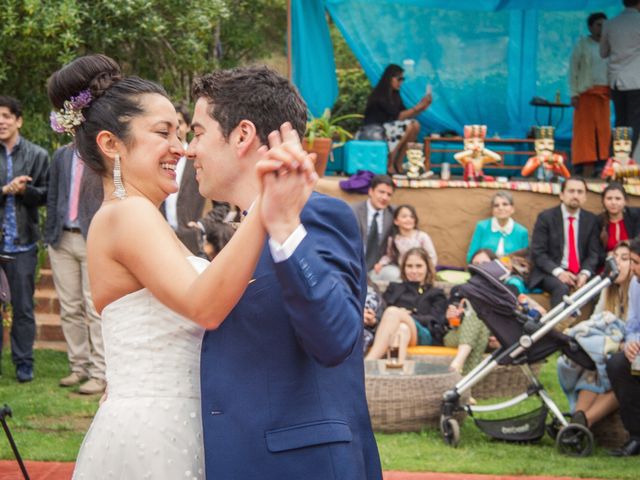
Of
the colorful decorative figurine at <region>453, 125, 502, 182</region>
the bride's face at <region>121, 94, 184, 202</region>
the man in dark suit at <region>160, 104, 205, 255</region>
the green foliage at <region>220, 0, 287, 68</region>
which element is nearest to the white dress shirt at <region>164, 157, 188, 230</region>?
the man in dark suit at <region>160, 104, 205, 255</region>

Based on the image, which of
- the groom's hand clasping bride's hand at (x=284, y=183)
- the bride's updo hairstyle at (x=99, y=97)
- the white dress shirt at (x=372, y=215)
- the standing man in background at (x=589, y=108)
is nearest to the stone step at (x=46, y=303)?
the white dress shirt at (x=372, y=215)

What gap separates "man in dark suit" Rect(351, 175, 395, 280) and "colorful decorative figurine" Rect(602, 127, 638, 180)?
7.97 feet

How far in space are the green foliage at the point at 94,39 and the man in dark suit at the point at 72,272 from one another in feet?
9.13

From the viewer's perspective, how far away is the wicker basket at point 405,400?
7.15 meters

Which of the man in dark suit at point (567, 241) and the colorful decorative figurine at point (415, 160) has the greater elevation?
the colorful decorative figurine at point (415, 160)

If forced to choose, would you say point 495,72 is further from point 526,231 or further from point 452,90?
point 526,231

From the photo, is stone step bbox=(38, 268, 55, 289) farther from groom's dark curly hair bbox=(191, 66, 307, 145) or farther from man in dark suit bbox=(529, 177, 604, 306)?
groom's dark curly hair bbox=(191, 66, 307, 145)

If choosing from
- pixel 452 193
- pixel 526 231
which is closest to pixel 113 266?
pixel 526 231

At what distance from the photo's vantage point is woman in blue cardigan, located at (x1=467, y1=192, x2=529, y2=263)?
34.9 ft

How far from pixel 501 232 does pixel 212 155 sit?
8474 mm

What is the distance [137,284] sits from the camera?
2633 millimetres

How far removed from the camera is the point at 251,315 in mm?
2287

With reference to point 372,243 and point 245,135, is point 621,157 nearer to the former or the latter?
point 372,243

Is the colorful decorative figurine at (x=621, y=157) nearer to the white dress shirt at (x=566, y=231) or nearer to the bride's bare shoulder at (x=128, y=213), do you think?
the white dress shirt at (x=566, y=231)
